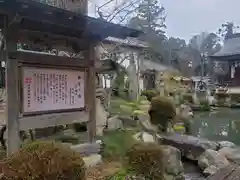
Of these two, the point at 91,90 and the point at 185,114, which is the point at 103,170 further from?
the point at 185,114

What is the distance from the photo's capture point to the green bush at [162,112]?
428 inches

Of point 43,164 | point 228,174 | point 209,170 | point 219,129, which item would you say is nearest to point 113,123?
point 209,170

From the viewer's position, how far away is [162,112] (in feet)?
35.7

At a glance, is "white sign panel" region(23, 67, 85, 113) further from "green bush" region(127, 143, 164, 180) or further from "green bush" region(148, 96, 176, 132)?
"green bush" region(148, 96, 176, 132)

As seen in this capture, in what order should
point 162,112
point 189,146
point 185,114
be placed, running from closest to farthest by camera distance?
point 189,146, point 162,112, point 185,114

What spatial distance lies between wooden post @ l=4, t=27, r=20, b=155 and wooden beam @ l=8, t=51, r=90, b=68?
0.10m

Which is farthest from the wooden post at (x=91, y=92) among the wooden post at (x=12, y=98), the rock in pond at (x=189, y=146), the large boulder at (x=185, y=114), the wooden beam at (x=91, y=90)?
the large boulder at (x=185, y=114)

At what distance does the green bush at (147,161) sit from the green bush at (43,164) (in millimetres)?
1478

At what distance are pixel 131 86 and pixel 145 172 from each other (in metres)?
14.0

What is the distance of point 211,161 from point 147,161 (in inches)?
140

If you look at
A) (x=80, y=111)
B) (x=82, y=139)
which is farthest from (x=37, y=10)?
(x=82, y=139)

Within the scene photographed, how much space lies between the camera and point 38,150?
3672mm

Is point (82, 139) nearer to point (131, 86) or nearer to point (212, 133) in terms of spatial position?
point (212, 133)

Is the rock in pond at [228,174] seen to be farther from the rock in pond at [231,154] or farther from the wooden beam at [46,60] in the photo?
the rock in pond at [231,154]
